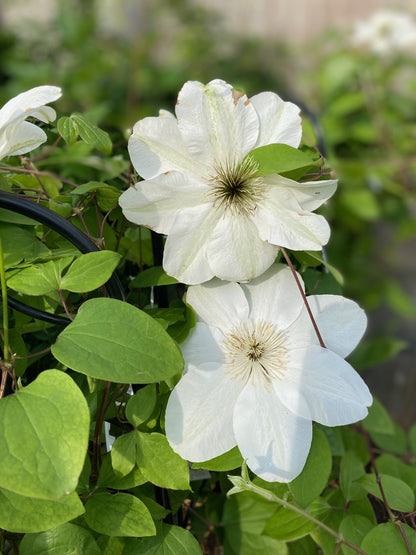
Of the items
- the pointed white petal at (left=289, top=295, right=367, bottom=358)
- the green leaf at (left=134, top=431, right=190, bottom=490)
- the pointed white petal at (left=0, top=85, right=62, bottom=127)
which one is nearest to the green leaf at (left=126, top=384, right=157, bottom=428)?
the green leaf at (left=134, top=431, right=190, bottom=490)

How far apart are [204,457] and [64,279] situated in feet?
0.58

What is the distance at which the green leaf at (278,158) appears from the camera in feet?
1.39

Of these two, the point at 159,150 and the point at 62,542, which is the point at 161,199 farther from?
the point at 62,542

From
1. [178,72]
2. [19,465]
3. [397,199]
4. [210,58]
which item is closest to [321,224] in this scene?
[19,465]

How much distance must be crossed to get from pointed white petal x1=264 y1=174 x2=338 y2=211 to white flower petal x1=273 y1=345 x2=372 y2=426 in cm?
12

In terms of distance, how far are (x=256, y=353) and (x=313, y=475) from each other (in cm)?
11

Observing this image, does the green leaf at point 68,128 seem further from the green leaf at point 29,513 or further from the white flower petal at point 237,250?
the green leaf at point 29,513

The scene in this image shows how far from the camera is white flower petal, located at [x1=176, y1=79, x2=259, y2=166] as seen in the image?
0.45 m

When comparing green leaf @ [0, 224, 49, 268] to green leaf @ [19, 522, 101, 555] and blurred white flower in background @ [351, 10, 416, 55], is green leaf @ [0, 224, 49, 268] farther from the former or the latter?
blurred white flower in background @ [351, 10, 416, 55]

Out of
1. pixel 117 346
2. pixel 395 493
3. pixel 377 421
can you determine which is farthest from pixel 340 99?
pixel 117 346

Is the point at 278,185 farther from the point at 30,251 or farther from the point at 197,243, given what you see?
the point at 30,251

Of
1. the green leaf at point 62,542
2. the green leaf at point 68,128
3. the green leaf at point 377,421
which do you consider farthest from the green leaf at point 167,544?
the green leaf at point 68,128

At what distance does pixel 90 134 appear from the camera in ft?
1.60

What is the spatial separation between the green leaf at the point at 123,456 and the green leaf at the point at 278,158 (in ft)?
0.81
